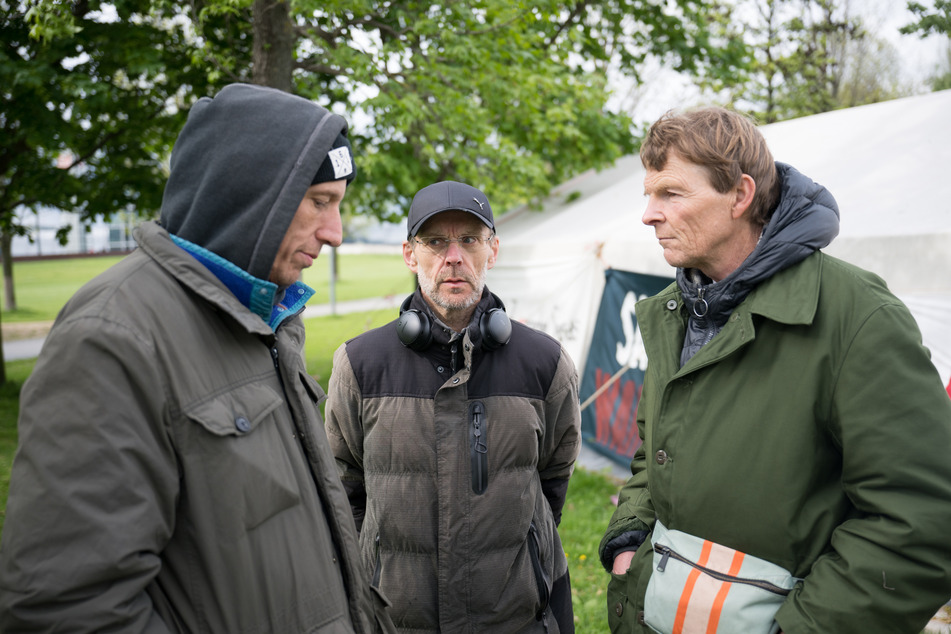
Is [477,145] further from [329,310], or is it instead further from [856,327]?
[329,310]

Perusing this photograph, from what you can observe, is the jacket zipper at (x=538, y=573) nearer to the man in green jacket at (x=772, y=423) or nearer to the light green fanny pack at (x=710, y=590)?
the man in green jacket at (x=772, y=423)

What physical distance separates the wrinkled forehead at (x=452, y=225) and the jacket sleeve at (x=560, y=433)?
22.5 inches

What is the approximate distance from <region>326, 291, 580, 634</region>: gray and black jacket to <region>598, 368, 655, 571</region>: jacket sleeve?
1.03ft

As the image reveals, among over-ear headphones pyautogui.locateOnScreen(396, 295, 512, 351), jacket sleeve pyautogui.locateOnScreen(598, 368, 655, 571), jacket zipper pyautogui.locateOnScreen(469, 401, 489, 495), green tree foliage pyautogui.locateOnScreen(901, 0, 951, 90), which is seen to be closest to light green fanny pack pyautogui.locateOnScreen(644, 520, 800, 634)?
jacket sleeve pyautogui.locateOnScreen(598, 368, 655, 571)

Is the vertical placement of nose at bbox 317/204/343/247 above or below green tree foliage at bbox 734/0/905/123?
below

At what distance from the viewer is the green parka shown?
144 centimetres

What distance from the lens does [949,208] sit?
4.51 metres

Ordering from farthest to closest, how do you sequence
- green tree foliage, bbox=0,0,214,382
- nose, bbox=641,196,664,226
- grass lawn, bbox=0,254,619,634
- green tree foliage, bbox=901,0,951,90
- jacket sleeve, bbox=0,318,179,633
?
green tree foliage, bbox=901,0,951,90 < green tree foliage, bbox=0,0,214,382 < grass lawn, bbox=0,254,619,634 < nose, bbox=641,196,664,226 < jacket sleeve, bbox=0,318,179,633

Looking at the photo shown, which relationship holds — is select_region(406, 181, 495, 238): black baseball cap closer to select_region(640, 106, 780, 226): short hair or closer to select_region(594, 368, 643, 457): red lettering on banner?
select_region(640, 106, 780, 226): short hair

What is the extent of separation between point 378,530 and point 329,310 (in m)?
22.2

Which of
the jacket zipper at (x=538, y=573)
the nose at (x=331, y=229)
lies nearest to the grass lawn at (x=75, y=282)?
the jacket zipper at (x=538, y=573)

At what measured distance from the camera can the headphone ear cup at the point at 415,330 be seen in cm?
230

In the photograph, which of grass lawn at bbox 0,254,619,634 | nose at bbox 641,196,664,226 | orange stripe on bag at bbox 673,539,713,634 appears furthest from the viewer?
grass lawn at bbox 0,254,619,634

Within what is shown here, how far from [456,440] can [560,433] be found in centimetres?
47
